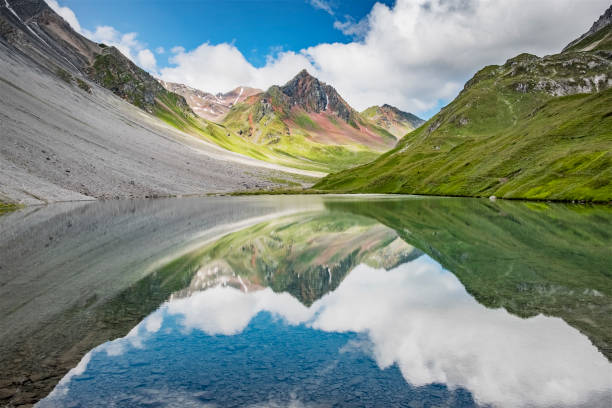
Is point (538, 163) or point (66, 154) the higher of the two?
point (538, 163)

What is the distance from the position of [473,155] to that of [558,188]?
63831 mm

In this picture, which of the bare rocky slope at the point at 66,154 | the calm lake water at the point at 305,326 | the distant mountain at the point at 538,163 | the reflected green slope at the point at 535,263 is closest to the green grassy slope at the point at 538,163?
the distant mountain at the point at 538,163

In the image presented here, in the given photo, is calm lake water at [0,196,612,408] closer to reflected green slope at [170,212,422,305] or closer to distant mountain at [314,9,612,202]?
reflected green slope at [170,212,422,305]

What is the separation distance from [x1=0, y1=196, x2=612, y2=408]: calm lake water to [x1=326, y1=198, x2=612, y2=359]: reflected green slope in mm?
173

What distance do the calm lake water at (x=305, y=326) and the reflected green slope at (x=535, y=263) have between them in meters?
0.17

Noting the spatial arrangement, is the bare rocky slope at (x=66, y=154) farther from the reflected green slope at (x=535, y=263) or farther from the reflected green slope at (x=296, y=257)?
the reflected green slope at (x=535, y=263)

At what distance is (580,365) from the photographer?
1248 centimetres

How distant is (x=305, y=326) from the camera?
17.2m

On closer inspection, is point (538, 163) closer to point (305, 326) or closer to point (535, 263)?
point (535, 263)

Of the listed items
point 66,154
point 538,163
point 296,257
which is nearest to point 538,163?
point 538,163

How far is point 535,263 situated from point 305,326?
20.5 m

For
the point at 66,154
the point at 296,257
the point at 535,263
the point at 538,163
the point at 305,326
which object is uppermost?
the point at 538,163

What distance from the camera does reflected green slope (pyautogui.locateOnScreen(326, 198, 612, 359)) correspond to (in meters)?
18.1

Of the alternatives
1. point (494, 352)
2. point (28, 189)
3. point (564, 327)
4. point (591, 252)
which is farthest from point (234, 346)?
point (28, 189)
